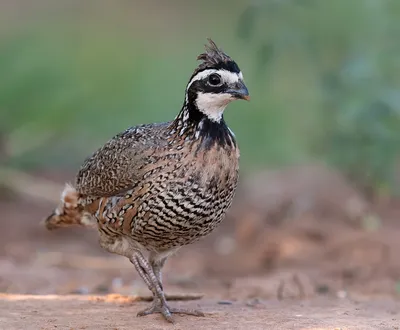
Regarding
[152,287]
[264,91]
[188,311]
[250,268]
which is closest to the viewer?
[188,311]

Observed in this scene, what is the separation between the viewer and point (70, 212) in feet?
22.7

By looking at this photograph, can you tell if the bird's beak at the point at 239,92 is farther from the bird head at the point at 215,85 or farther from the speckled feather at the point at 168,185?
the speckled feather at the point at 168,185

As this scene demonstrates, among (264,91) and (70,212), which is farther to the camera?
(264,91)

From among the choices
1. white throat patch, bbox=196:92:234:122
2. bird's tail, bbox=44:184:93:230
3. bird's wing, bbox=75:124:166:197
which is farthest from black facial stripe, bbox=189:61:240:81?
bird's tail, bbox=44:184:93:230

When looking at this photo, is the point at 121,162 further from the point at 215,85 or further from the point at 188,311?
the point at 188,311

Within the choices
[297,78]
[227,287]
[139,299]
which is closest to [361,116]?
[227,287]

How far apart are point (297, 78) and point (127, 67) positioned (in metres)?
2.87

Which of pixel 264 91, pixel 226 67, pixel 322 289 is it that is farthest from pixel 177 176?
pixel 264 91

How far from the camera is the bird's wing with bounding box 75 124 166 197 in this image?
19.9 ft

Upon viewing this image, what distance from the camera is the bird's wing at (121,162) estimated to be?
6.07 metres

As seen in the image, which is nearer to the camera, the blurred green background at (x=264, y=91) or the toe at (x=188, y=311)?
the toe at (x=188, y=311)

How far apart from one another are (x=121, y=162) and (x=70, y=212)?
3.01 ft

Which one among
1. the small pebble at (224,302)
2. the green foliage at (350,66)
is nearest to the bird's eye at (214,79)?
the small pebble at (224,302)

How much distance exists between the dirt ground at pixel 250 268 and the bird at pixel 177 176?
496 millimetres
